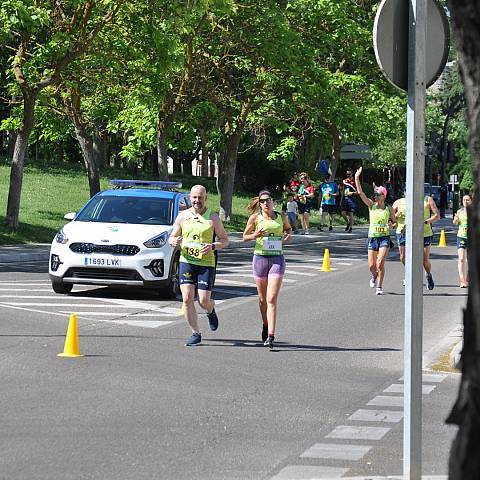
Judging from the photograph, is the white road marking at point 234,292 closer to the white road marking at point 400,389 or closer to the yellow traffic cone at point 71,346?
the yellow traffic cone at point 71,346

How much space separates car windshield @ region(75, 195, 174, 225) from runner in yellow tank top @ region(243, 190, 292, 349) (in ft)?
18.6

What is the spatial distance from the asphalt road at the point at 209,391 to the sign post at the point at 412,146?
857mm

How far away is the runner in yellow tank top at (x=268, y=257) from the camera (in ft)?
44.7

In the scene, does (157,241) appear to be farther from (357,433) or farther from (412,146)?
(412,146)

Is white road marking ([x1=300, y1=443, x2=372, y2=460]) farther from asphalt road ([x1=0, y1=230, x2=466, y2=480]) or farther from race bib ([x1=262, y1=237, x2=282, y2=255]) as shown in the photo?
race bib ([x1=262, y1=237, x2=282, y2=255])

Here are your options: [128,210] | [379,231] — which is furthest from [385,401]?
[379,231]

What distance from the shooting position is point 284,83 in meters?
41.1

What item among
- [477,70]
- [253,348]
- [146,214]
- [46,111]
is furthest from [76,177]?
[477,70]

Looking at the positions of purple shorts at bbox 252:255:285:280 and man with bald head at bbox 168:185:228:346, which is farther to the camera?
purple shorts at bbox 252:255:285:280

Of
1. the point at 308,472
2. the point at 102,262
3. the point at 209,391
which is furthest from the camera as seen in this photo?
the point at 102,262

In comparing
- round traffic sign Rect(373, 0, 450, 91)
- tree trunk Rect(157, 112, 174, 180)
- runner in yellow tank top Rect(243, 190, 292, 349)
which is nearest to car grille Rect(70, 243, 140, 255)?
runner in yellow tank top Rect(243, 190, 292, 349)

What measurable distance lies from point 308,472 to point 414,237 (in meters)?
1.62

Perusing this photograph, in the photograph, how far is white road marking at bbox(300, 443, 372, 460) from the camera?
7833mm

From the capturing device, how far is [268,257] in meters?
13.8
